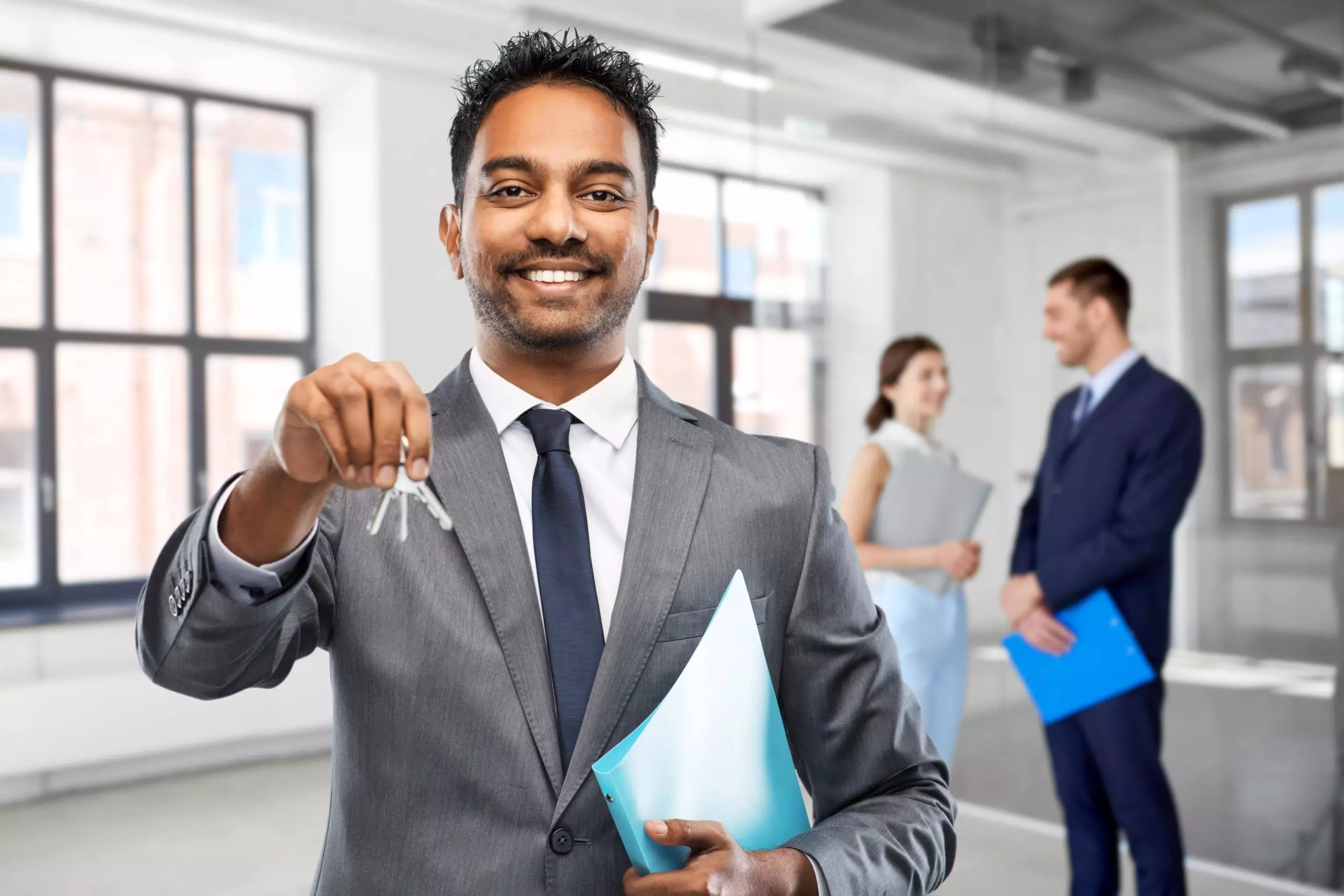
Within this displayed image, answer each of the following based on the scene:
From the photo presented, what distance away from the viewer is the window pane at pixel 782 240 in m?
4.15

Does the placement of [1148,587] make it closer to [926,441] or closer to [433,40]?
[926,441]

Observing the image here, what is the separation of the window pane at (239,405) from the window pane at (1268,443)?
4.19m

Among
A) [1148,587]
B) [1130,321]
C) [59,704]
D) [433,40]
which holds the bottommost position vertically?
[59,704]

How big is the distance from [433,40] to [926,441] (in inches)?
123

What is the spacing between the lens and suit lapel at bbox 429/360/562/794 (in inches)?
34.7

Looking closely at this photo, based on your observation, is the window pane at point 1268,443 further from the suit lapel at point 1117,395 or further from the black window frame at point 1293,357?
the suit lapel at point 1117,395

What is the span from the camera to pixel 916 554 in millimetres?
3113

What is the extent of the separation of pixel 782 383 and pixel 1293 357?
177 centimetres

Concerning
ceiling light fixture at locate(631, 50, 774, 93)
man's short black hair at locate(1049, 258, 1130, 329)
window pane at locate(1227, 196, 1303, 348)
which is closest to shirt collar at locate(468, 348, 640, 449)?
man's short black hair at locate(1049, 258, 1130, 329)

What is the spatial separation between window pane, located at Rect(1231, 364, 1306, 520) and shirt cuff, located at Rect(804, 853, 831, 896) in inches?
Result: 111

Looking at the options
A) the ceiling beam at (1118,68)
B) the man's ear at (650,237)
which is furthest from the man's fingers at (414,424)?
the ceiling beam at (1118,68)

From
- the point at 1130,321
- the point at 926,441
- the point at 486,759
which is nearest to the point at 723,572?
the point at 486,759

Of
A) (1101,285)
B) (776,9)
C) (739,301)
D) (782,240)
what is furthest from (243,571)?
(739,301)

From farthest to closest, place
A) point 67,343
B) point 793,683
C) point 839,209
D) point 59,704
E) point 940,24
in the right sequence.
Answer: point 67,343 < point 59,704 < point 839,209 < point 940,24 < point 793,683
